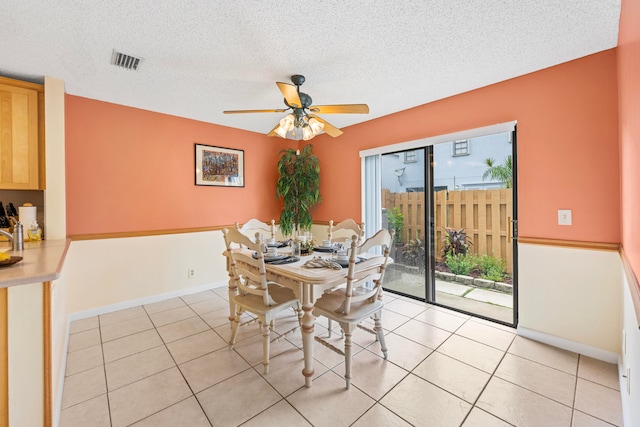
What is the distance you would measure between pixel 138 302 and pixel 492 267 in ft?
13.3

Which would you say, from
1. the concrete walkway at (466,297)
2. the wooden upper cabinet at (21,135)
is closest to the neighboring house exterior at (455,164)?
the concrete walkway at (466,297)

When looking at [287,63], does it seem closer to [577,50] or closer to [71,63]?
[71,63]

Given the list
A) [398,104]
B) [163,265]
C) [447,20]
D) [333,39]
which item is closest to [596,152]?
[447,20]

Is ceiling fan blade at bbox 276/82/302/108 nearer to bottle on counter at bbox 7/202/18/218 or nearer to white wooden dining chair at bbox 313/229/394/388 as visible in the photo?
white wooden dining chair at bbox 313/229/394/388

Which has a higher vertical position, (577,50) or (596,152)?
(577,50)

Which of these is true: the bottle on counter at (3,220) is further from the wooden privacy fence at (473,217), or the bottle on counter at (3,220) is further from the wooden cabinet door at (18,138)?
the wooden privacy fence at (473,217)

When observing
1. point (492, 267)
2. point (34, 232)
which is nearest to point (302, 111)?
point (492, 267)

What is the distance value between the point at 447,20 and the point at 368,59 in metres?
0.61

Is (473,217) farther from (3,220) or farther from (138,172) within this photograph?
(3,220)

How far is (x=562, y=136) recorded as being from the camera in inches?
86.1

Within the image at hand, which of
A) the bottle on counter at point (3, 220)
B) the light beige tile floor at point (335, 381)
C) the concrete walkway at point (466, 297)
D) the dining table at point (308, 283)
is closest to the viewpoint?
the light beige tile floor at point (335, 381)

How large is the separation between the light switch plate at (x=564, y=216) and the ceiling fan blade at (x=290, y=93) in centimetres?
235

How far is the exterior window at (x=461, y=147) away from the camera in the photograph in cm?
284

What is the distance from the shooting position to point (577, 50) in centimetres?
201
